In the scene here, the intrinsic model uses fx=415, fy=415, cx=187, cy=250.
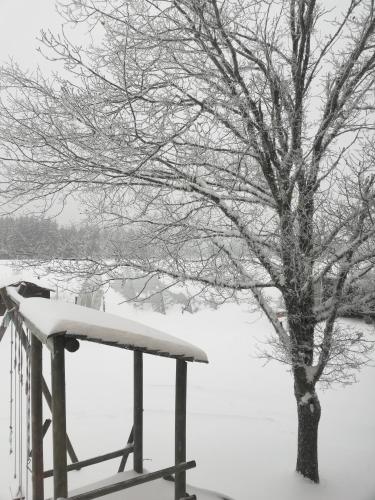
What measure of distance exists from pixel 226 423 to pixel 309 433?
251 cm

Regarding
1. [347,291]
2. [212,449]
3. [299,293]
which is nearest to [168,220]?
[299,293]

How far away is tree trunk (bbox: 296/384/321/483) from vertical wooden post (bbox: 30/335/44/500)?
11.9ft

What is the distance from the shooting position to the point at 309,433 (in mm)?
5324

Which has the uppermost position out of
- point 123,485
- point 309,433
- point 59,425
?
point 59,425

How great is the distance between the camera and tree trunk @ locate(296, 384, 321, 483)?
5320mm

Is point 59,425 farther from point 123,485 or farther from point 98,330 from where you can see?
point 123,485

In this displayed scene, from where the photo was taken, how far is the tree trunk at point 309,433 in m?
5.32

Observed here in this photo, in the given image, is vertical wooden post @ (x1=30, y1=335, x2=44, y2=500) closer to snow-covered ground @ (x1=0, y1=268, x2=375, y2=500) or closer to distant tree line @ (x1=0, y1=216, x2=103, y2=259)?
snow-covered ground @ (x1=0, y1=268, x2=375, y2=500)

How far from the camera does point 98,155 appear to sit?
171 inches

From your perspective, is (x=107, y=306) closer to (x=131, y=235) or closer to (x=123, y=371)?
(x=123, y=371)

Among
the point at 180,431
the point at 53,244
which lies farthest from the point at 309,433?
the point at 53,244

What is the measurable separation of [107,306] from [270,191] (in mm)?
11987

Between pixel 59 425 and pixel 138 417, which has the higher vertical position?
pixel 59 425

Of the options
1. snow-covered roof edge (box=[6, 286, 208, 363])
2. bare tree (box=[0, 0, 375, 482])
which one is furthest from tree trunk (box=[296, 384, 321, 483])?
snow-covered roof edge (box=[6, 286, 208, 363])
